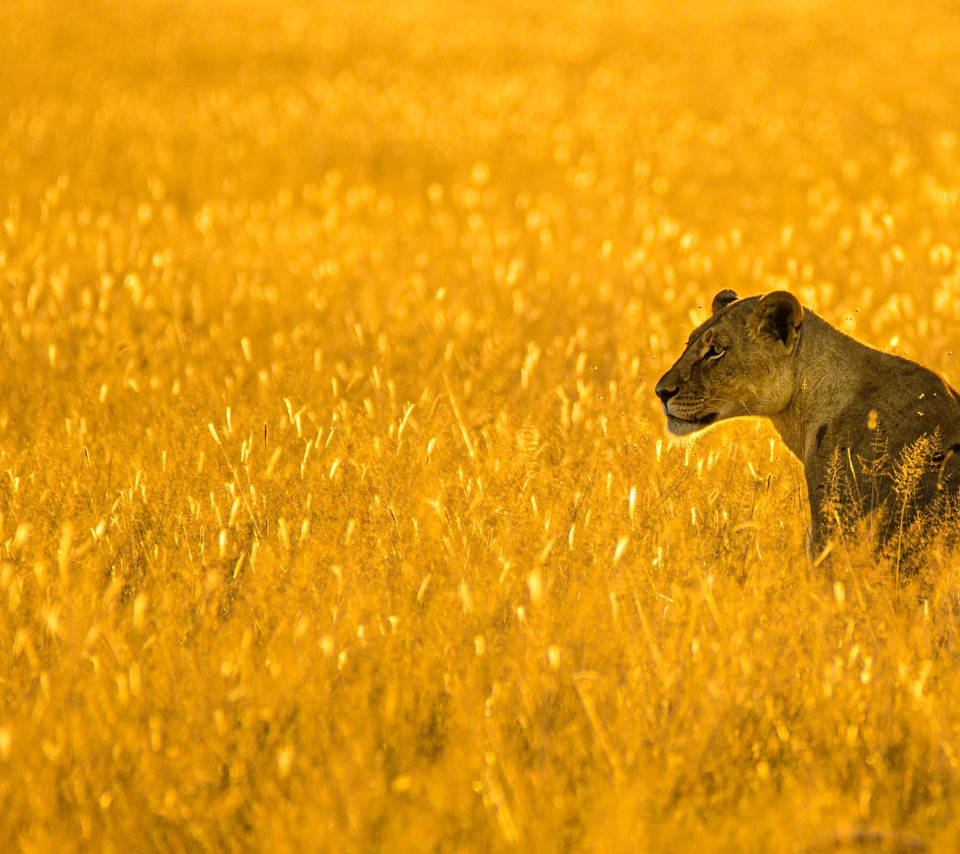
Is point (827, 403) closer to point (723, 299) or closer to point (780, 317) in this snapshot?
point (780, 317)

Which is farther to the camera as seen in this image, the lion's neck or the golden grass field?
the lion's neck

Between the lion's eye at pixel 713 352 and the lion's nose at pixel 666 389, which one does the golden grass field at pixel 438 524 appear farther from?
the lion's eye at pixel 713 352

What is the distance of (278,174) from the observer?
13836 mm

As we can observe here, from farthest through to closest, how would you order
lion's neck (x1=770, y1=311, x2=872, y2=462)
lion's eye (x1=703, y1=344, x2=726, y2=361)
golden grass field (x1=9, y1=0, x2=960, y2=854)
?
lion's eye (x1=703, y1=344, x2=726, y2=361) < lion's neck (x1=770, y1=311, x2=872, y2=462) < golden grass field (x1=9, y1=0, x2=960, y2=854)

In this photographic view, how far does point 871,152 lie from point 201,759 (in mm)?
13875

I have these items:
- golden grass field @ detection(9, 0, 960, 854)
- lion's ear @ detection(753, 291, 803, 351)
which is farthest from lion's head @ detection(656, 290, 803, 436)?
golden grass field @ detection(9, 0, 960, 854)

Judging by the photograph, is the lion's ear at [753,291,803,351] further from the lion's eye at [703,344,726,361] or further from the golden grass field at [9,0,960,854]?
the golden grass field at [9,0,960,854]

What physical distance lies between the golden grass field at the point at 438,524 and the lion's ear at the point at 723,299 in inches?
26.9

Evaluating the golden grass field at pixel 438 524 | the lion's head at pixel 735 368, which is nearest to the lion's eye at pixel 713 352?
the lion's head at pixel 735 368

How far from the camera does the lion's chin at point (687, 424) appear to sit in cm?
507

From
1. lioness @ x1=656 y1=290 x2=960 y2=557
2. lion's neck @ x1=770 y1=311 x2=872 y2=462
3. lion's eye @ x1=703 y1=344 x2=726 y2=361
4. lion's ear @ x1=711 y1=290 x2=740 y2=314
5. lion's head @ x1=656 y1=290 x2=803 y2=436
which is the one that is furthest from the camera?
lion's ear @ x1=711 y1=290 x2=740 y2=314

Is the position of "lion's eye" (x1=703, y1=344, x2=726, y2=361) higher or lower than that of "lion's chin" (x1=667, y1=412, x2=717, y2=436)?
higher

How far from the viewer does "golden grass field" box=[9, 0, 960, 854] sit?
291cm

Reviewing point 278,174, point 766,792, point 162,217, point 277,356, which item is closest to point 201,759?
point 766,792
